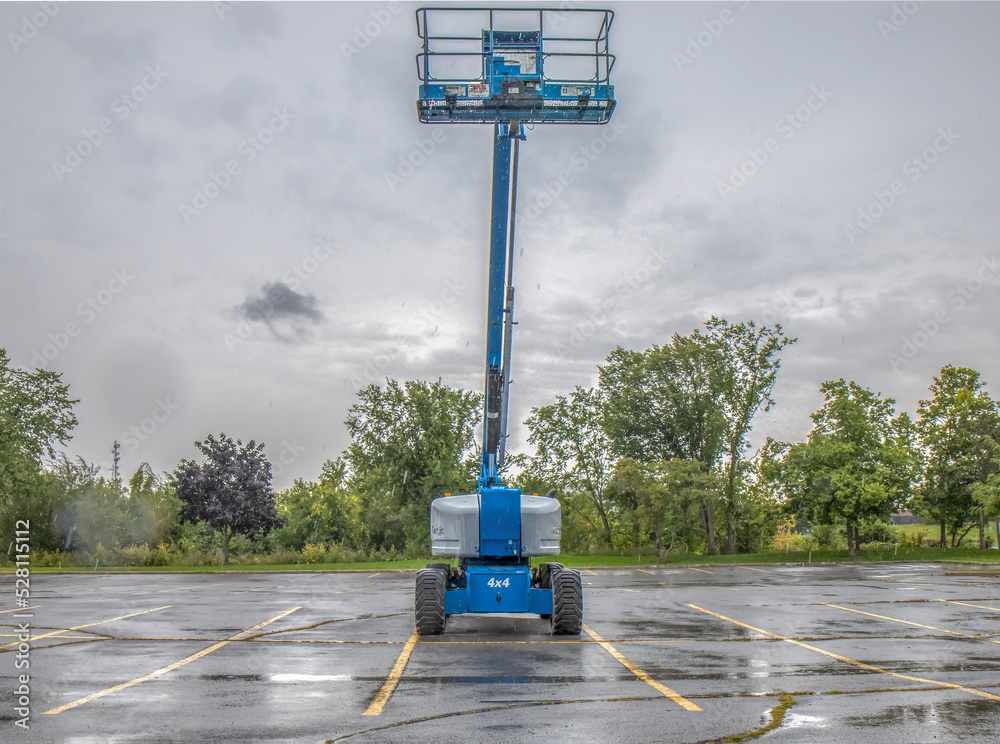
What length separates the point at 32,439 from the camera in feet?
152

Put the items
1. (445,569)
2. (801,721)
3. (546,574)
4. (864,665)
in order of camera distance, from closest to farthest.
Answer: (801,721) < (864,665) < (445,569) < (546,574)

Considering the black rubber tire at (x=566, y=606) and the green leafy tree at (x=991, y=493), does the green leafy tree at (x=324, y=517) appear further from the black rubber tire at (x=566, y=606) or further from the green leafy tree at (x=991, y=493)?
Result: the black rubber tire at (x=566, y=606)

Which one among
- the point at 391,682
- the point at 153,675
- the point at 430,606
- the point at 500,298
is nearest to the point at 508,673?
the point at 391,682

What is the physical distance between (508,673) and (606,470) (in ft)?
172

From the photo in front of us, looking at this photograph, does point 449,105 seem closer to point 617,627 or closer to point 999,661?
point 617,627

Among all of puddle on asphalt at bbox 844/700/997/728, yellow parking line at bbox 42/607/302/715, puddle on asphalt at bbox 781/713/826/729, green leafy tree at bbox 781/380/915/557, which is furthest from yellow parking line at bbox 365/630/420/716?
green leafy tree at bbox 781/380/915/557

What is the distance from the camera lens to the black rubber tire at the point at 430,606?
13.3 m

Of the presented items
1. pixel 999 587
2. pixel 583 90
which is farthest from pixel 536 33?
pixel 999 587

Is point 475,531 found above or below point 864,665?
above

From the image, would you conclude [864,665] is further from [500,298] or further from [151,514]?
[151,514]

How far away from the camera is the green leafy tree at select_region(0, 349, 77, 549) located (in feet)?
147

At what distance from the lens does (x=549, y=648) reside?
12.0 meters

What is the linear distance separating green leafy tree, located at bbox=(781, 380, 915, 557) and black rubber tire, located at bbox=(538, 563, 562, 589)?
112ft

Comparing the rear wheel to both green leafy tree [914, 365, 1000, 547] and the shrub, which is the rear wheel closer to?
the shrub
